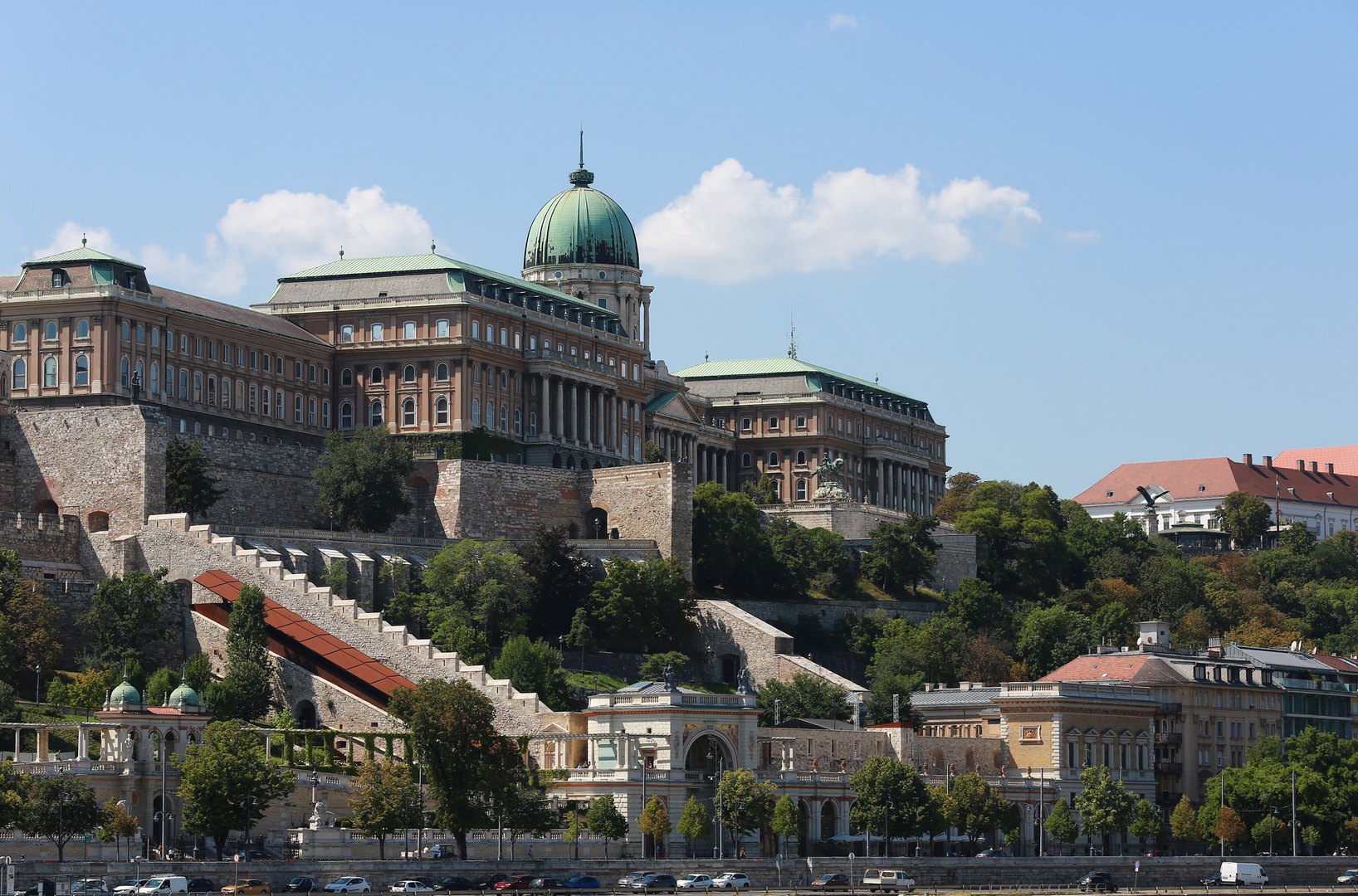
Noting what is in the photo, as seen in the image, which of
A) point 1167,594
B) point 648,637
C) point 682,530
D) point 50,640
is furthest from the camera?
point 1167,594

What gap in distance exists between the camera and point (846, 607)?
557 feet

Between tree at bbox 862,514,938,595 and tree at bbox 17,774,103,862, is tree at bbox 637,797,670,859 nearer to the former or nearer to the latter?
tree at bbox 17,774,103,862

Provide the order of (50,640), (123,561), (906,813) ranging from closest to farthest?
1. (906,813)
2. (50,640)
3. (123,561)

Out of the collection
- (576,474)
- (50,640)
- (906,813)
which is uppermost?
(576,474)

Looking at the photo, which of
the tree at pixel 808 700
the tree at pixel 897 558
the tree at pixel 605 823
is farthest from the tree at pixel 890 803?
the tree at pixel 897 558

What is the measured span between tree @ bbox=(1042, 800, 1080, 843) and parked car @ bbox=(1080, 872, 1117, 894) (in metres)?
6.94

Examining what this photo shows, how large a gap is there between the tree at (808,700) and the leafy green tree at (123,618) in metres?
32.6

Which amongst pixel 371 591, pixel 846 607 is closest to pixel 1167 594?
pixel 846 607

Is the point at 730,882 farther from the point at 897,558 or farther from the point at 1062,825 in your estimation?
the point at 897,558

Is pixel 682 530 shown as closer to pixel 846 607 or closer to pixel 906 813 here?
pixel 846 607

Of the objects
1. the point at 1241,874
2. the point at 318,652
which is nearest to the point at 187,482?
the point at 318,652

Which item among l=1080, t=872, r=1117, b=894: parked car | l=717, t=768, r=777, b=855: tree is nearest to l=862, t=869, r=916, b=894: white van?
l=717, t=768, r=777, b=855: tree

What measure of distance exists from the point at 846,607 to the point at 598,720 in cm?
5189

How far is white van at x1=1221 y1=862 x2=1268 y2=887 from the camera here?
4803 inches
